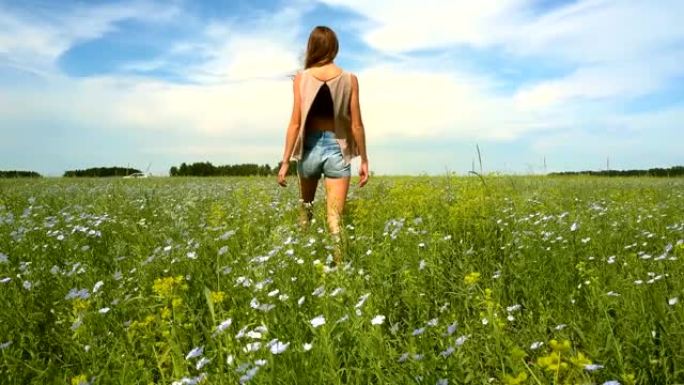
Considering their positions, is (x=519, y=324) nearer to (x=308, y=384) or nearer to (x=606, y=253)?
(x=308, y=384)

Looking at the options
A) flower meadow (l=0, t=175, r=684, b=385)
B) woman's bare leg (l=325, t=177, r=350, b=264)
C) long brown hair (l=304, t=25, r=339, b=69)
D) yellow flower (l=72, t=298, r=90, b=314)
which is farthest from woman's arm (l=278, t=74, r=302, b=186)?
yellow flower (l=72, t=298, r=90, b=314)

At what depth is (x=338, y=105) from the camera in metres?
5.52

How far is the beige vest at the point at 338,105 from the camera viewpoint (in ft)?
18.1

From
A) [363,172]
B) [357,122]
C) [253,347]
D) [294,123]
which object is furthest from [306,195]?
[253,347]

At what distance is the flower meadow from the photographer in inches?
97.1

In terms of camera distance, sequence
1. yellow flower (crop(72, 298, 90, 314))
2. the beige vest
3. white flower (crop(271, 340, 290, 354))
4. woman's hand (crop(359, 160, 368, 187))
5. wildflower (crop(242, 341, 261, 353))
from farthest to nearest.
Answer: woman's hand (crop(359, 160, 368, 187)) → the beige vest → yellow flower (crop(72, 298, 90, 314)) → wildflower (crop(242, 341, 261, 353)) → white flower (crop(271, 340, 290, 354))

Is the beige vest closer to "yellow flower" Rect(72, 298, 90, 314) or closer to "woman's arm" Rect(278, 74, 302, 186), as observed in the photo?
"woman's arm" Rect(278, 74, 302, 186)

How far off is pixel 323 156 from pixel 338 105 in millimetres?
521

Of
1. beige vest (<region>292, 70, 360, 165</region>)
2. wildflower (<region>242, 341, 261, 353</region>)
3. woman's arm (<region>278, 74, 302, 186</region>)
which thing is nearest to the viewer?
wildflower (<region>242, 341, 261, 353</region>)

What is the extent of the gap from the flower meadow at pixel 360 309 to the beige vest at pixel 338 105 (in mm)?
870

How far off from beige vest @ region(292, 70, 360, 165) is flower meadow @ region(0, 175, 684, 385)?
87cm

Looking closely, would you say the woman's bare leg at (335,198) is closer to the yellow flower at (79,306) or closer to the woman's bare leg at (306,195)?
the woman's bare leg at (306,195)

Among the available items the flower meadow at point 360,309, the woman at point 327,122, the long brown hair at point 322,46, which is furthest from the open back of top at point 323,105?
the flower meadow at point 360,309

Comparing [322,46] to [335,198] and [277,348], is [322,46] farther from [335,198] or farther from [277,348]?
[277,348]
